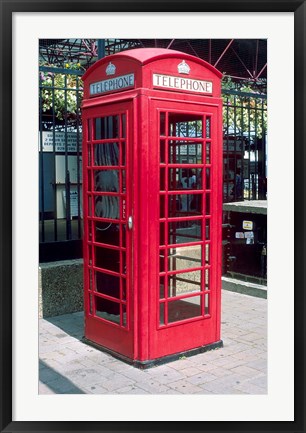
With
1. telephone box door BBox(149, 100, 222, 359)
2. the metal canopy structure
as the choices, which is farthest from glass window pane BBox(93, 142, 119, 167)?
the metal canopy structure

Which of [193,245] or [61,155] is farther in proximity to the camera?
[61,155]

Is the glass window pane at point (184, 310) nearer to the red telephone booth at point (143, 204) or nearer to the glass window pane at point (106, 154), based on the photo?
the red telephone booth at point (143, 204)

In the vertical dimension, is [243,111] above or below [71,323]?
above

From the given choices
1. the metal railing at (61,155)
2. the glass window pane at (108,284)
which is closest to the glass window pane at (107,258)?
the glass window pane at (108,284)

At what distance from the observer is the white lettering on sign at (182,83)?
4.20 metres

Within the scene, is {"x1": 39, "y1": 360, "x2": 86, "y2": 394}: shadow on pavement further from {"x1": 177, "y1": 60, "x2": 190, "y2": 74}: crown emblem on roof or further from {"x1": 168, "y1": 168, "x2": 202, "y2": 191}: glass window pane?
{"x1": 177, "y1": 60, "x2": 190, "y2": 74}: crown emblem on roof

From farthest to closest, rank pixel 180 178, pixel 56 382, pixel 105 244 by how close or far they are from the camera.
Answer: pixel 180 178, pixel 105 244, pixel 56 382

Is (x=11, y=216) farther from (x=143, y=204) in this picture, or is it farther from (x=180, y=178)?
(x=180, y=178)

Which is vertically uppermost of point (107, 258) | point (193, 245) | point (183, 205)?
point (183, 205)

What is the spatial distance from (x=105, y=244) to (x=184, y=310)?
1076 millimetres

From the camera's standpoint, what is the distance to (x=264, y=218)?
673cm

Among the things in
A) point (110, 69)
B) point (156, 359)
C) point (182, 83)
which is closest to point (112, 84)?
point (110, 69)

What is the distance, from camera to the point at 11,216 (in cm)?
318

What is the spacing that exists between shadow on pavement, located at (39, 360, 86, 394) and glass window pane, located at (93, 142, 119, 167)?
A: 1985 millimetres
